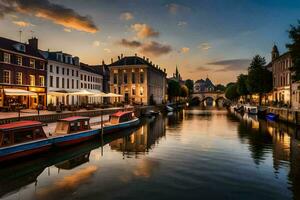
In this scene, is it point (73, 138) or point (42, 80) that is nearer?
point (73, 138)

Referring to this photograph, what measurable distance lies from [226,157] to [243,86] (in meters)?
83.1

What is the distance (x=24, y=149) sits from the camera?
65.4ft

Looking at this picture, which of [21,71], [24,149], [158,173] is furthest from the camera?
[21,71]

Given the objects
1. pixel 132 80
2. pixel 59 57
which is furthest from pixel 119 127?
pixel 132 80

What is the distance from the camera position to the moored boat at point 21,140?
18828 mm

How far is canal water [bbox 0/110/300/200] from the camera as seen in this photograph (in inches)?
552

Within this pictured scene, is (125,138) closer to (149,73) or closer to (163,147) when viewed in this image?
(163,147)

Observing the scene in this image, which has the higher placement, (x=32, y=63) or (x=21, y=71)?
(x=32, y=63)

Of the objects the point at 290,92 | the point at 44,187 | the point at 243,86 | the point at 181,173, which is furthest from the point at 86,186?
the point at 243,86

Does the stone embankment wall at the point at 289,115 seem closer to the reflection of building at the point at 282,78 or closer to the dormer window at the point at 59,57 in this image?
the reflection of building at the point at 282,78

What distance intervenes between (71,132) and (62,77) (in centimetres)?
3663

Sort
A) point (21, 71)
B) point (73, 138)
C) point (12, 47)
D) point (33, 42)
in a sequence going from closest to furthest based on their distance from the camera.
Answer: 1. point (73, 138)
2. point (12, 47)
3. point (21, 71)
4. point (33, 42)

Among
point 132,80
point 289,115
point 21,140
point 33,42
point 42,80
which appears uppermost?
point 33,42

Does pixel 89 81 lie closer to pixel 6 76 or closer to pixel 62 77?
pixel 62 77
